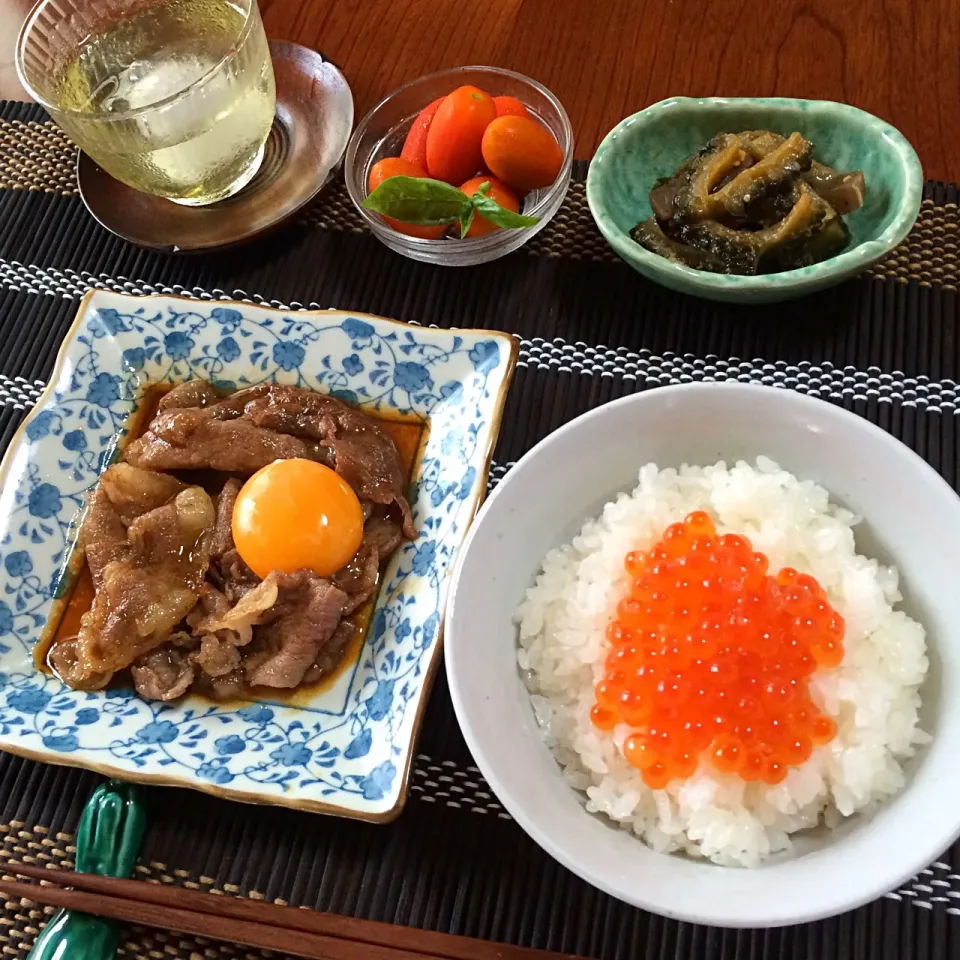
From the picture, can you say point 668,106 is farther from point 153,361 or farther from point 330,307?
point 153,361

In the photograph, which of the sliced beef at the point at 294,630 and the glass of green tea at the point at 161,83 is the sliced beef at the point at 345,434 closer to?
the sliced beef at the point at 294,630

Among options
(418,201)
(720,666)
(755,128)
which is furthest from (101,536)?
(755,128)

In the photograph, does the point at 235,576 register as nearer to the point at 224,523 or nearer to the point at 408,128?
the point at 224,523

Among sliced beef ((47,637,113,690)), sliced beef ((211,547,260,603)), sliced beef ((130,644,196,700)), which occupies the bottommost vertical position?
sliced beef ((47,637,113,690))

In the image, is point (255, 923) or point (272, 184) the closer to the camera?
point (255, 923)

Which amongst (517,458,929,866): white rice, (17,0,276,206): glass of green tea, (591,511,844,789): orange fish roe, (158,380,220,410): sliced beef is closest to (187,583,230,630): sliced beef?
(158,380,220,410): sliced beef

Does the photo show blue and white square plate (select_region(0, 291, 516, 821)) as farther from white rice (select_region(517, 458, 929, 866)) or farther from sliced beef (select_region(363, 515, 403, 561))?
white rice (select_region(517, 458, 929, 866))

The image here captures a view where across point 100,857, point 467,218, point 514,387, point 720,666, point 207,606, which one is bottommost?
point 100,857
